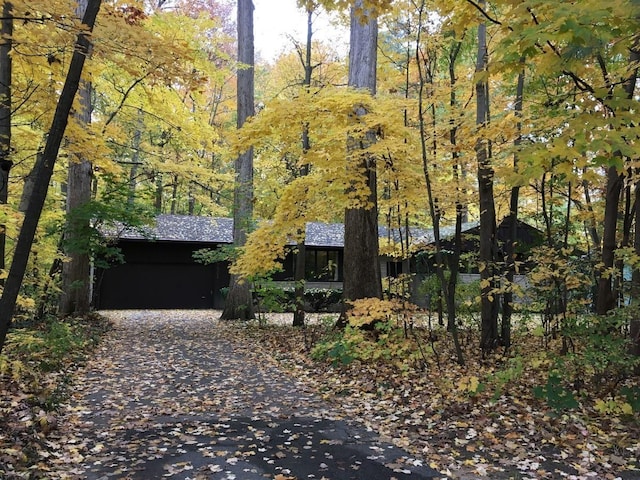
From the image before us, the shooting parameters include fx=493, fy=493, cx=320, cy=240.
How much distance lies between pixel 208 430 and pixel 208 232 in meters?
17.8

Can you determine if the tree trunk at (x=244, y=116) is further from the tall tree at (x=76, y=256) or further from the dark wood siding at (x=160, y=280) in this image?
the dark wood siding at (x=160, y=280)

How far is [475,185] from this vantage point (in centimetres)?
1050

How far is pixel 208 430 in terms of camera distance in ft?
17.3

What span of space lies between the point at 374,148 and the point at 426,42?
347 cm

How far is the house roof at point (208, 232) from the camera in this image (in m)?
21.5

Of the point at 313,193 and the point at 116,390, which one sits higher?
the point at 313,193

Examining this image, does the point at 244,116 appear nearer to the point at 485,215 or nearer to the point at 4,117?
the point at 4,117

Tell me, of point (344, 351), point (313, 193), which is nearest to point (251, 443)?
point (344, 351)

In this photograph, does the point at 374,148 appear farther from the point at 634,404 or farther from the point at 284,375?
the point at 634,404

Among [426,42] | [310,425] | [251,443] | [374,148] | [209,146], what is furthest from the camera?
[209,146]

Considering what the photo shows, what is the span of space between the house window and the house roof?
0.84 meters

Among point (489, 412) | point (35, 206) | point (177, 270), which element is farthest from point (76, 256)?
point (489, 412)

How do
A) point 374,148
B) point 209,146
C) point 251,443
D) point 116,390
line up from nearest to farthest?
point 251,443
point 116,390
point 374,148
point 209,146

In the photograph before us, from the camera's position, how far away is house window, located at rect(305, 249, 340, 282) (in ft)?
76.2
